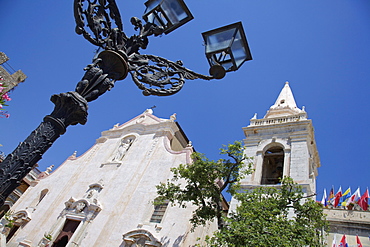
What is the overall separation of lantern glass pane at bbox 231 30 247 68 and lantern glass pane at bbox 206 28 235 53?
126mm

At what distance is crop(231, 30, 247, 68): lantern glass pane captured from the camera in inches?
163

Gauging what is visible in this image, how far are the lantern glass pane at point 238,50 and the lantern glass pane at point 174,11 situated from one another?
963 mm

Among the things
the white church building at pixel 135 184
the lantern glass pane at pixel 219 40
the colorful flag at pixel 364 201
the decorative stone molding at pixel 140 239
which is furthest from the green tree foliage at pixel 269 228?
the colorful flag at pixel 364 201

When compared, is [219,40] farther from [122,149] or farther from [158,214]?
[122,149]

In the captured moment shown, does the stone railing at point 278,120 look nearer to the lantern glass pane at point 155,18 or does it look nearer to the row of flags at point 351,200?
the row of flags at point 351,200

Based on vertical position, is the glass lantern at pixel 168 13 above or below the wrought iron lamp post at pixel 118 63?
above

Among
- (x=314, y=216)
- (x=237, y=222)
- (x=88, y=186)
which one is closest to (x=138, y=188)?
(x=88, y=186)

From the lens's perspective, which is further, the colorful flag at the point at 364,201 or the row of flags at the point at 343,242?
the colorful flag at the point at 364,201

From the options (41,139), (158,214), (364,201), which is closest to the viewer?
(41,139)

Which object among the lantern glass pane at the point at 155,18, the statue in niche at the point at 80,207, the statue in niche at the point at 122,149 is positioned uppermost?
the statue in niche at the point at 122,149

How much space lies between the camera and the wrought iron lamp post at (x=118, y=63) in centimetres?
292

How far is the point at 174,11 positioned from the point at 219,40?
3.14ft

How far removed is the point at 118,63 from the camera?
144 inches

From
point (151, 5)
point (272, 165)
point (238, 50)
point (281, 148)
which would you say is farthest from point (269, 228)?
point (272, 165)
